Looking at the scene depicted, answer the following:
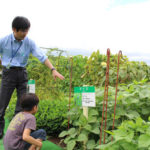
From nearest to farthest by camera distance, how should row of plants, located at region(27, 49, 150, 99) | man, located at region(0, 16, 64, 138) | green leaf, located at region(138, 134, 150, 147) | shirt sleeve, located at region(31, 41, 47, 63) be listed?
green leaf, located at region(138, 134, 150, 147)
man, located at region(0, 16, 64, 138)
shirt sleeve, located at region(31, 41, 47, 63)
row of plants, located at region(27, 49, 150, 99)

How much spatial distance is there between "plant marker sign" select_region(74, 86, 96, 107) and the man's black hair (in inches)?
40.1

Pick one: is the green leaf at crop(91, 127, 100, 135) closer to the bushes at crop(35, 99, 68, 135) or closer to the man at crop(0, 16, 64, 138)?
the bushes at crop(35, 99, 68, 135)

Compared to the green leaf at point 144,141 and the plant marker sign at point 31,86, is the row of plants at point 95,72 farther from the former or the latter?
the green leaf at point 144,141

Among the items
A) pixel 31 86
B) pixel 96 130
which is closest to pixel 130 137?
pixel 96 130

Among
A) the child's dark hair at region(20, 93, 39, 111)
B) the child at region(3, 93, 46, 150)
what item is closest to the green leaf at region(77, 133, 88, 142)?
the child at region(3, 93, 46, 150)

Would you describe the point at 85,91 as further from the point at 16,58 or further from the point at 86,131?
the point at 16,58

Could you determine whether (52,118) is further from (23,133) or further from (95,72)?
(95,72)

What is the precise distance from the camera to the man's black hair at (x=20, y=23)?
231 centimetres

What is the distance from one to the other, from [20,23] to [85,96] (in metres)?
1.20

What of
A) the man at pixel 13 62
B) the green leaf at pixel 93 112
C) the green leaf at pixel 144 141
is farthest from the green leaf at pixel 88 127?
the man at pixel 13 62

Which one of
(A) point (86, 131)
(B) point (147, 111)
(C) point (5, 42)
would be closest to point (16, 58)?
(C) point (5, 42)

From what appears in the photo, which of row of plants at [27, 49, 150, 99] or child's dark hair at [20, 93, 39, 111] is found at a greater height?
row of plants at [27, 49, 150, 99]

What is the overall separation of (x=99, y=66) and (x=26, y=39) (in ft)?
4.79

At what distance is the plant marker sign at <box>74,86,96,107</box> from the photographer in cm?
186
